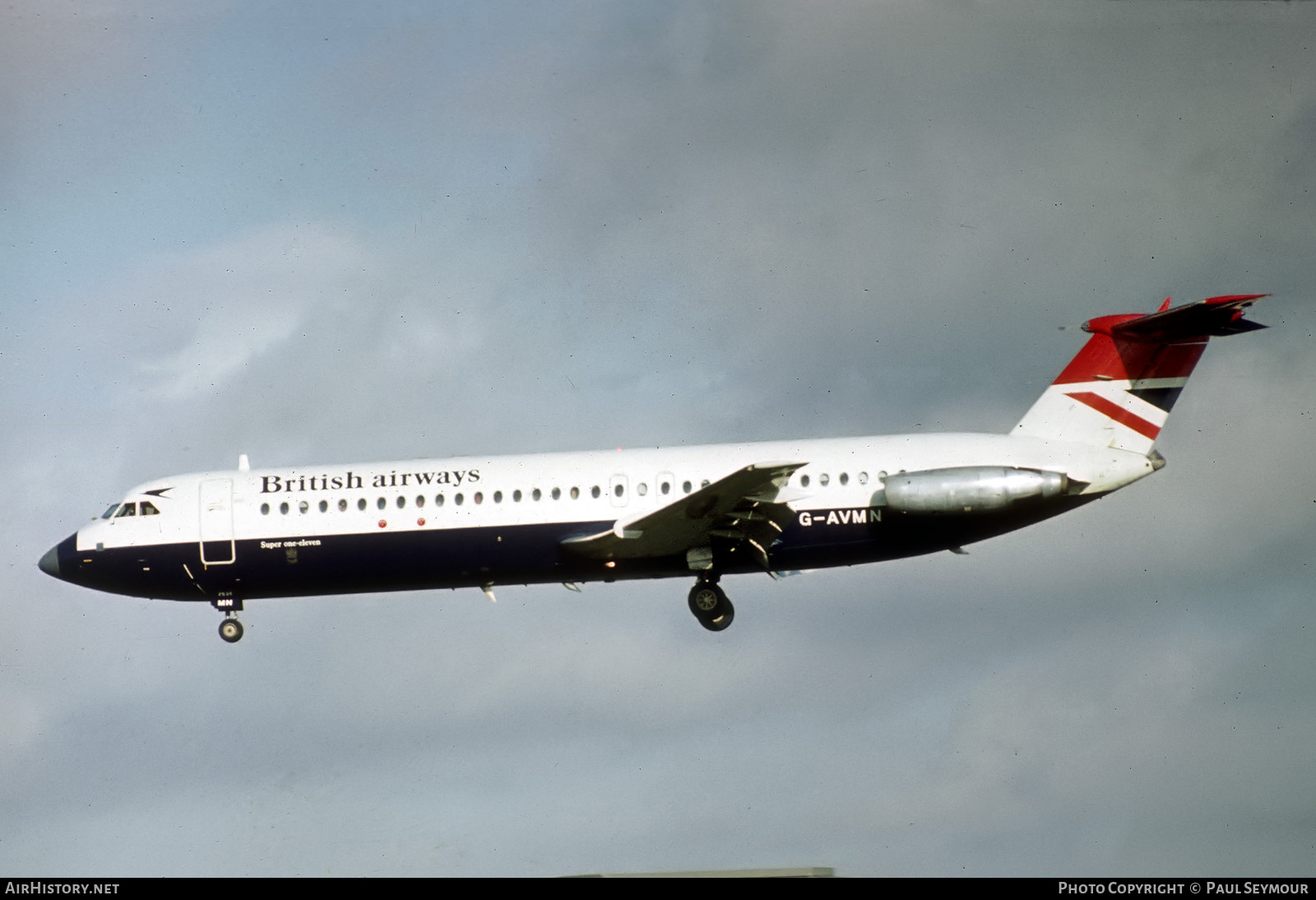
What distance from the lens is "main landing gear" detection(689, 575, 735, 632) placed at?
3684cm

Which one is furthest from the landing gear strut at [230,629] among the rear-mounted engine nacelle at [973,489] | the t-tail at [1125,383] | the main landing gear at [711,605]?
the t-tail at [1125,383]

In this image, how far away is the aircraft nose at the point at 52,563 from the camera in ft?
126

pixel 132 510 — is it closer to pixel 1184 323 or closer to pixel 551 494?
pixel 551 494

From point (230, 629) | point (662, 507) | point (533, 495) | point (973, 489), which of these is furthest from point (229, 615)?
point (973, 489)

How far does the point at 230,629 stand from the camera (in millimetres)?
37844

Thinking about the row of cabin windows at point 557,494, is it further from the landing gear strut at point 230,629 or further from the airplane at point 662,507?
the landing gear strut at point 230,629

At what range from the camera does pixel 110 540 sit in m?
38.0

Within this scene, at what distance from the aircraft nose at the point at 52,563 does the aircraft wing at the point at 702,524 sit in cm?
1270

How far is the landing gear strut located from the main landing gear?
10.8 metres
